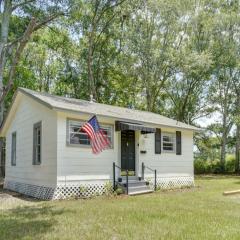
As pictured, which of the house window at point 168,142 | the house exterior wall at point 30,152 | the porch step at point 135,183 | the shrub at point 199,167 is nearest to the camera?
the house exterior wall at point 30,152

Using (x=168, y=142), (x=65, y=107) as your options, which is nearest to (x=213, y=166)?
(x=168, y=142)

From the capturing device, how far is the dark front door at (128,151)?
50.6 ft

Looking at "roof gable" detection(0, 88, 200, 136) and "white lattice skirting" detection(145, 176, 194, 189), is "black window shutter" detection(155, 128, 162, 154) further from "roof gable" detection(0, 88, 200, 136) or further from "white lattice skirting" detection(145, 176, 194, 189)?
"white lattice skirting" detection(145, 176, 194, 189)

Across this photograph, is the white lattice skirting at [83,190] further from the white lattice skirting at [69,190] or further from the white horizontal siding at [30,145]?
the white horizontal siding at [30,145]

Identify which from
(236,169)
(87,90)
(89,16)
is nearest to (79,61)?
(87,90)

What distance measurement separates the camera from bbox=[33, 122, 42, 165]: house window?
47.5 ft

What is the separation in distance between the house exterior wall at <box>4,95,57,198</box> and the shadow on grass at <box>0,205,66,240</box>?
2.59 meters

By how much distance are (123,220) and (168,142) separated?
9370 millimetres

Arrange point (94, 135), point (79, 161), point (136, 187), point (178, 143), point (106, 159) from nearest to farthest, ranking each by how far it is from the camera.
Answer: point (94, 135), point (79, 161), point (106, 159), point (136, 187), point (178, 143)

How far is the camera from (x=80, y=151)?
13.6 metres

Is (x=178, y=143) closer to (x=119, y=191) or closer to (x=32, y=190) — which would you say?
(x=119, y=191)

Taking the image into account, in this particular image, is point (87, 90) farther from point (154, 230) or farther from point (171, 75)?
point (154, 230)

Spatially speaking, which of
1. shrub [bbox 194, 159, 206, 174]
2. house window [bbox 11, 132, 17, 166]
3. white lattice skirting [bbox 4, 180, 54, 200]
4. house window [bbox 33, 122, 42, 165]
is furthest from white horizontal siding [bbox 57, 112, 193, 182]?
shrub [bbox 194, 159, 206, 174]

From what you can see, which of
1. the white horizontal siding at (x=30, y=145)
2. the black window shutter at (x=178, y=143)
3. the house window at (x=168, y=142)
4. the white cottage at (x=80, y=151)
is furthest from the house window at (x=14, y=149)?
the black window shutter at (x=178, y=143)
